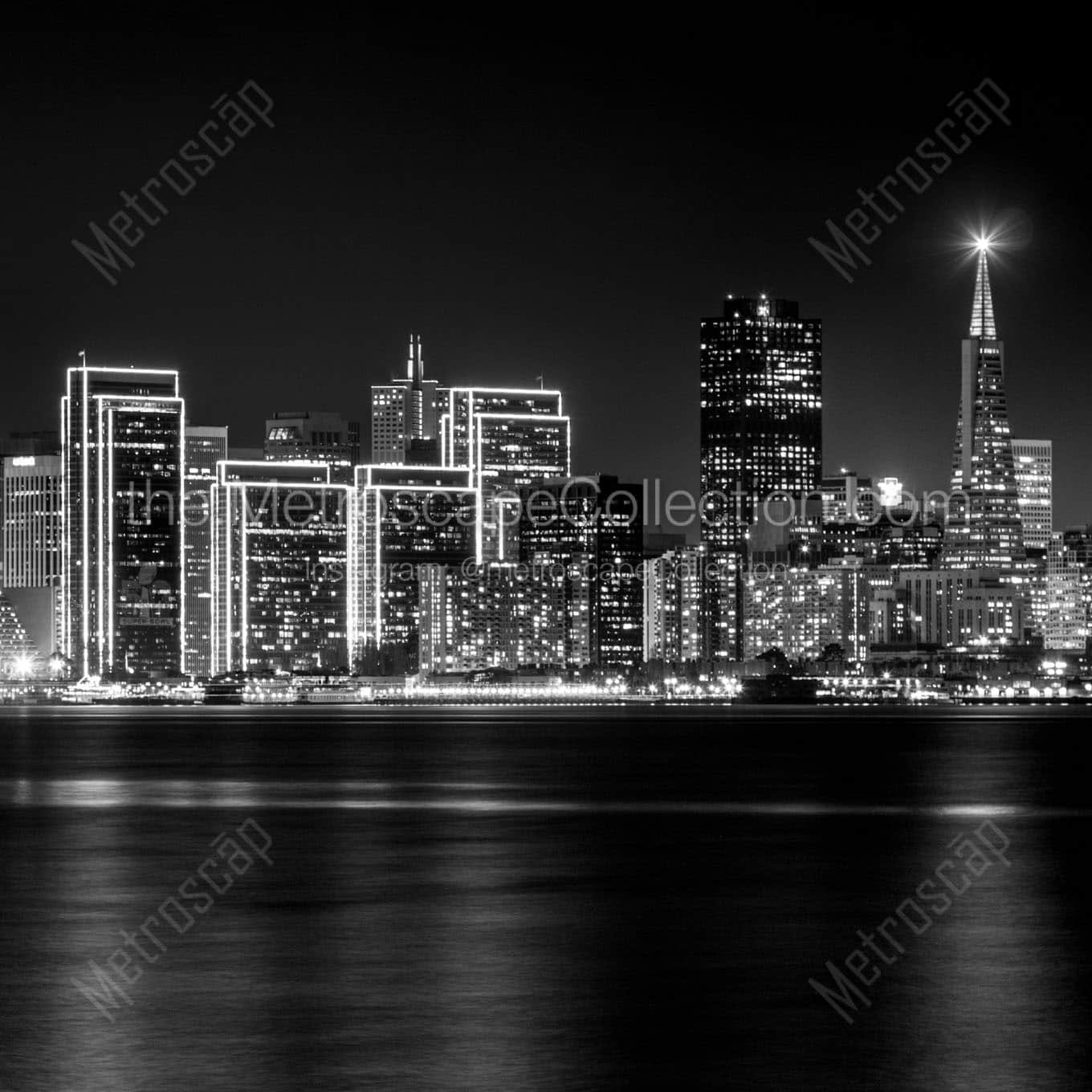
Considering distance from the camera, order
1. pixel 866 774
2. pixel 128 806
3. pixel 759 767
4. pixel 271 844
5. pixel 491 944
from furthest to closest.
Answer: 1. pixel 759 767
2. pixel 866 774
3. pixel 128 806
4. pixel 271 844
5. pixel 491 944

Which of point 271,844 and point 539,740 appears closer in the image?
point 271,844

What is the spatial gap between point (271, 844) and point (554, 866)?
939 cm

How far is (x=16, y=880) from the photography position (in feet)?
164

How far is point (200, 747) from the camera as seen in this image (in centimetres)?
12938

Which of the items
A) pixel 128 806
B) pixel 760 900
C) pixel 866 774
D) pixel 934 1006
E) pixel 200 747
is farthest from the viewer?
pixel 200 747

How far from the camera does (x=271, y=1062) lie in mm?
28094

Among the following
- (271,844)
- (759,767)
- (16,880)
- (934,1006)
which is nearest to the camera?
(934,1006)

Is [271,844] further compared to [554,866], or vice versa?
[271,844]

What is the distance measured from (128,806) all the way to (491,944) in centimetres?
3790

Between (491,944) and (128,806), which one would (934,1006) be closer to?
(491,944)

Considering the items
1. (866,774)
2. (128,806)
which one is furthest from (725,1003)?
(866,774)

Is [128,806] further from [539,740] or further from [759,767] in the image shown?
[539,740]

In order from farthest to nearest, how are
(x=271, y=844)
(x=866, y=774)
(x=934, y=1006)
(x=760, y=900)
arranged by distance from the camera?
1. (x=866, y=774)
2. (x=271, y=844)
3. (x=760, y=900)
4. (x=934, y=1006)

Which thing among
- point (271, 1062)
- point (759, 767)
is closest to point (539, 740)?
point (759, 767)
